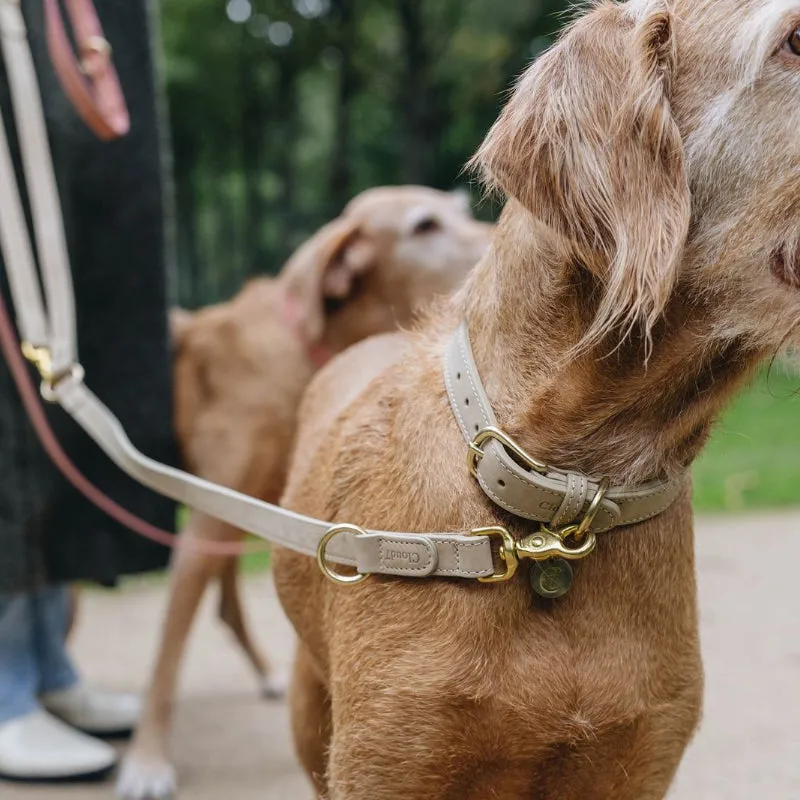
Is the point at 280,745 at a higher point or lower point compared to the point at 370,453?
lower

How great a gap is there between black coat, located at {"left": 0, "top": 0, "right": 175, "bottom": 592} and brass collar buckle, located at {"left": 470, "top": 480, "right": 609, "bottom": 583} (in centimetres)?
241

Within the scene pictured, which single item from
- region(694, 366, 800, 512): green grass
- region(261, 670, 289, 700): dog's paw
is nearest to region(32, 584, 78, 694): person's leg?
region(261, 670, 289, 700): dog's paw

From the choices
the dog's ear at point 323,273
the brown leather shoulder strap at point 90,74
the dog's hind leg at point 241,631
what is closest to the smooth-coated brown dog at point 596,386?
the brown leather shoulder strap at point 90,74

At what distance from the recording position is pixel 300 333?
14.6ft

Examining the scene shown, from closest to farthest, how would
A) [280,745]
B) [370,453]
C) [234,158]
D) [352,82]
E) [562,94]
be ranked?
[562,94]
[370,453]
[280,745]
[352,82]
[234,158]

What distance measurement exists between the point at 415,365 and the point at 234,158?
30060 millimetres

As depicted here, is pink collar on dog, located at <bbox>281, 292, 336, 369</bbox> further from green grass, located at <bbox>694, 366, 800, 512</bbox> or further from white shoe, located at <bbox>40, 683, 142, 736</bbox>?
green grass, located at <bbox>694, 366, 800, 512</bbox>

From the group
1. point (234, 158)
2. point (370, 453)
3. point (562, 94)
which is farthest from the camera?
point (234, 158)

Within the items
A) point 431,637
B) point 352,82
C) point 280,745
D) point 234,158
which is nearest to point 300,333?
point 280,745

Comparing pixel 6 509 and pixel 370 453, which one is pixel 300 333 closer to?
pixel 6 509

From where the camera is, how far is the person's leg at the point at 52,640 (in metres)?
4.23

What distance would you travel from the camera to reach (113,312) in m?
4.11

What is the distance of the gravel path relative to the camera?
382 centimetres

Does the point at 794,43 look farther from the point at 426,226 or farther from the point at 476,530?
the point at 426,226
